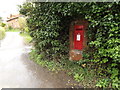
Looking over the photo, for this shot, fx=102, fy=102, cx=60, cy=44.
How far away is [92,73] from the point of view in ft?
12.3

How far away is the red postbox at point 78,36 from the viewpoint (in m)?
4.34

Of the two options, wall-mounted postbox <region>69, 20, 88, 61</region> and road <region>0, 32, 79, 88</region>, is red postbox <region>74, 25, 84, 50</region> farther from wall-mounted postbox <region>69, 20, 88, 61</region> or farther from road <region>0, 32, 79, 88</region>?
road <region>0, 32, 79, 88</region>

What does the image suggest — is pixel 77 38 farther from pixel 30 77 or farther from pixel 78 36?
pixel 30 77

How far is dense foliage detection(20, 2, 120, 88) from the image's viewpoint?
286cm

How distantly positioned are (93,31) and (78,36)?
789 millimetres

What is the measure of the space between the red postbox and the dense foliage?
14.5 inches

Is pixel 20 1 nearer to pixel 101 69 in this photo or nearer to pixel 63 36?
pixel 63 36

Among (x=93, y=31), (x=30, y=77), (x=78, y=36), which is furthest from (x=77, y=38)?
(x=30, y=77)

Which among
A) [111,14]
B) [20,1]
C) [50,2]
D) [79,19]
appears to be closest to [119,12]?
[111,14]

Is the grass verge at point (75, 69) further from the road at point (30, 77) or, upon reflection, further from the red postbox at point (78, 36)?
the red postbox at point (78, 36)

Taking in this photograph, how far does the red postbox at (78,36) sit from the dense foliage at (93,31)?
368 millimetres

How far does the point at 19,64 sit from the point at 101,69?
166 inches

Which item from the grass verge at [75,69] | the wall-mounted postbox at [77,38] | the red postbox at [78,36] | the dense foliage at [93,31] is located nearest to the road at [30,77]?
the grass verge at [75,69]

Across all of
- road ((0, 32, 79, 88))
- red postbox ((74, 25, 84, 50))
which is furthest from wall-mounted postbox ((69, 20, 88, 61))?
road ((0, 32, 79, 88))
